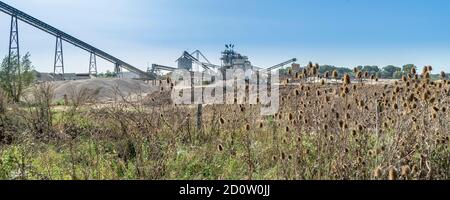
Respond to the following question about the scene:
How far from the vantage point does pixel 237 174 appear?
9.98ft

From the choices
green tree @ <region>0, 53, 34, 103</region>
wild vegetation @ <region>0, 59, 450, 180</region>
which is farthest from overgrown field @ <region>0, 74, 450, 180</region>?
green tree @ <region>0, 53, 34, 103</region>

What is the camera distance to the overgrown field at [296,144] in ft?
8.61

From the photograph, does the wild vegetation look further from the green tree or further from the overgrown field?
the green tree

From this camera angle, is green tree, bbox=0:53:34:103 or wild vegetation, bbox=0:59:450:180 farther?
green tree, bbox=0:53:34:103

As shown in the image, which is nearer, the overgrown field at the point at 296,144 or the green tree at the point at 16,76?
the overgrown field at the point at 296,144

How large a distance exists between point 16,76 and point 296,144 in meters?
16.5

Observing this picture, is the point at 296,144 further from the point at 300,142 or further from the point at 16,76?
the point at 16,76

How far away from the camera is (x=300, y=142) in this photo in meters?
2.90

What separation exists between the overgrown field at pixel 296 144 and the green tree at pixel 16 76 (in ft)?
39.6

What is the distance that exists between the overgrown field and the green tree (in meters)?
12.1

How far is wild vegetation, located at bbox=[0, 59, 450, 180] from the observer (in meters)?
2.63

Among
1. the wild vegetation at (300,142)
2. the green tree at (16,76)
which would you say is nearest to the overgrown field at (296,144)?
the wild vegetation at (300,142)

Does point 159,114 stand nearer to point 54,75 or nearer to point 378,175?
point 378,175

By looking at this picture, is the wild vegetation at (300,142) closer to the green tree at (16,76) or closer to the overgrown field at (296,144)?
the overgrown field at (296,144)
